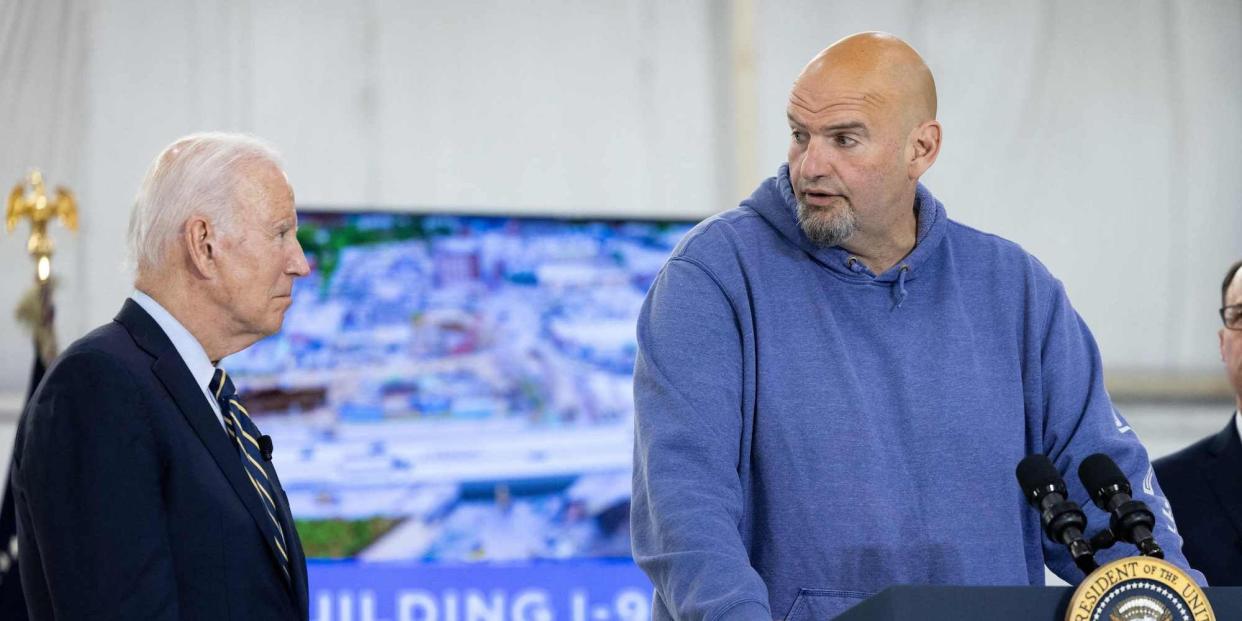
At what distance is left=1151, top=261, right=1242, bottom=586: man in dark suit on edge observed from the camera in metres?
3.47

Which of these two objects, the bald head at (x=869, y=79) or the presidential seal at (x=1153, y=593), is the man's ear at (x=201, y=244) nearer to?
the bald head at (x=869, y=79)

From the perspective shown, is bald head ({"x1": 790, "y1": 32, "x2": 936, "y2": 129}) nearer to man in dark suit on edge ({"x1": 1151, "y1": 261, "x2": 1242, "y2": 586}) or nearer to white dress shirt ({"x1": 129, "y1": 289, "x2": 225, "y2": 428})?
white dress shirt ({"x1": 129, "y1": 289, "x2": 225, "y2": 428})

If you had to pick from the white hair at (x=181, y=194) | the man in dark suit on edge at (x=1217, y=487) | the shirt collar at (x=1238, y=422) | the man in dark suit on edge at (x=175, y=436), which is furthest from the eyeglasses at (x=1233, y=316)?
the white hair at (x=181, y=194)

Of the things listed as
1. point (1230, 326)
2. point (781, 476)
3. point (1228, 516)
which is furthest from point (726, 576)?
point (1230, 326)

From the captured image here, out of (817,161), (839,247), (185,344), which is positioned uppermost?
(817,161)

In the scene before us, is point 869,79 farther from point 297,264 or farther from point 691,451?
point 297,264

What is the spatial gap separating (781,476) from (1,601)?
267 cm

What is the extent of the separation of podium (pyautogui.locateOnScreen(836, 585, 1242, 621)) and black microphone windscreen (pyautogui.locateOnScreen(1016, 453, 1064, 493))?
19 centimetres

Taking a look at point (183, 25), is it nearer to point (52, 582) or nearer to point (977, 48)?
point (977, 48)

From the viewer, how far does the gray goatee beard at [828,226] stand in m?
2.34

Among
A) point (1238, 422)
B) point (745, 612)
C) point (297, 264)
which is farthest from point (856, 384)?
point (1238, 422)

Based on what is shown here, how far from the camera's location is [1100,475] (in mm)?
1841

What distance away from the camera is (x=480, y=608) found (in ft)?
15.9

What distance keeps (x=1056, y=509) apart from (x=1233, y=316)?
225 cm
